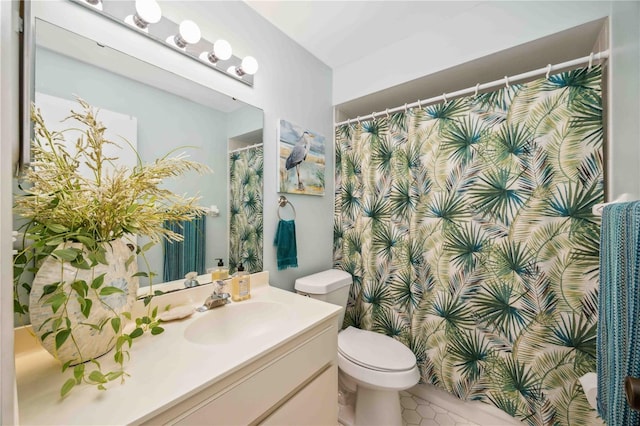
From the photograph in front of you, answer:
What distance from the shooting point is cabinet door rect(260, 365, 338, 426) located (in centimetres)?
79

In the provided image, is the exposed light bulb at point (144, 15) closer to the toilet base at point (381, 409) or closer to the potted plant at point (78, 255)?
the potted plant at point (78, 255)

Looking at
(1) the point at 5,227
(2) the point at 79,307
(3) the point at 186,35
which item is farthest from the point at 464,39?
(2) the point at 79,307

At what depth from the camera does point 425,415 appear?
1444mm

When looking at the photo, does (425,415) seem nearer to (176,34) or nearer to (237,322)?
(237,322)

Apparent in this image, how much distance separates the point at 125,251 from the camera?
27.8 inches

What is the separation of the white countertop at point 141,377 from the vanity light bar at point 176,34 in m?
1.11

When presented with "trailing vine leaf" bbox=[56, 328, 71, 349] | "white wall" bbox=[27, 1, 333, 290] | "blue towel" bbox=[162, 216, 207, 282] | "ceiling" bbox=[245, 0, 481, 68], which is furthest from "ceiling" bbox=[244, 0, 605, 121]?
"trailing vine leaf" bbox=[56, 328, 71, 349]

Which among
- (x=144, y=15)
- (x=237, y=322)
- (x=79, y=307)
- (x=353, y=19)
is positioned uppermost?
(x=353, y=19)

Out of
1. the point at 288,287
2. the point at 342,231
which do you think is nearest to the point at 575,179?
the point at 342,231

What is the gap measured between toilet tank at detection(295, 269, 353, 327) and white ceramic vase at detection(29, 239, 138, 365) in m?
0.91

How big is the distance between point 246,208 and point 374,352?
1055mm

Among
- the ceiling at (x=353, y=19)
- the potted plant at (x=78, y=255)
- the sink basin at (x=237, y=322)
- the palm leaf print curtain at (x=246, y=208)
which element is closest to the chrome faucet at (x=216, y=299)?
the sink basin at (x=237, y=322)

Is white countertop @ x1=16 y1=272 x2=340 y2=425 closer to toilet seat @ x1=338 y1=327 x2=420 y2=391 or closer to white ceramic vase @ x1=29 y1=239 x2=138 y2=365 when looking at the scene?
white ceramic vase @ x1=29 y1=239 x2=138 y2=365

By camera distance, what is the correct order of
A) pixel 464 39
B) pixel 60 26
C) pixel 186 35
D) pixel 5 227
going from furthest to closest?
pixel 464 39, pixel 186 35, pixel 60 26, pixel 5 227
